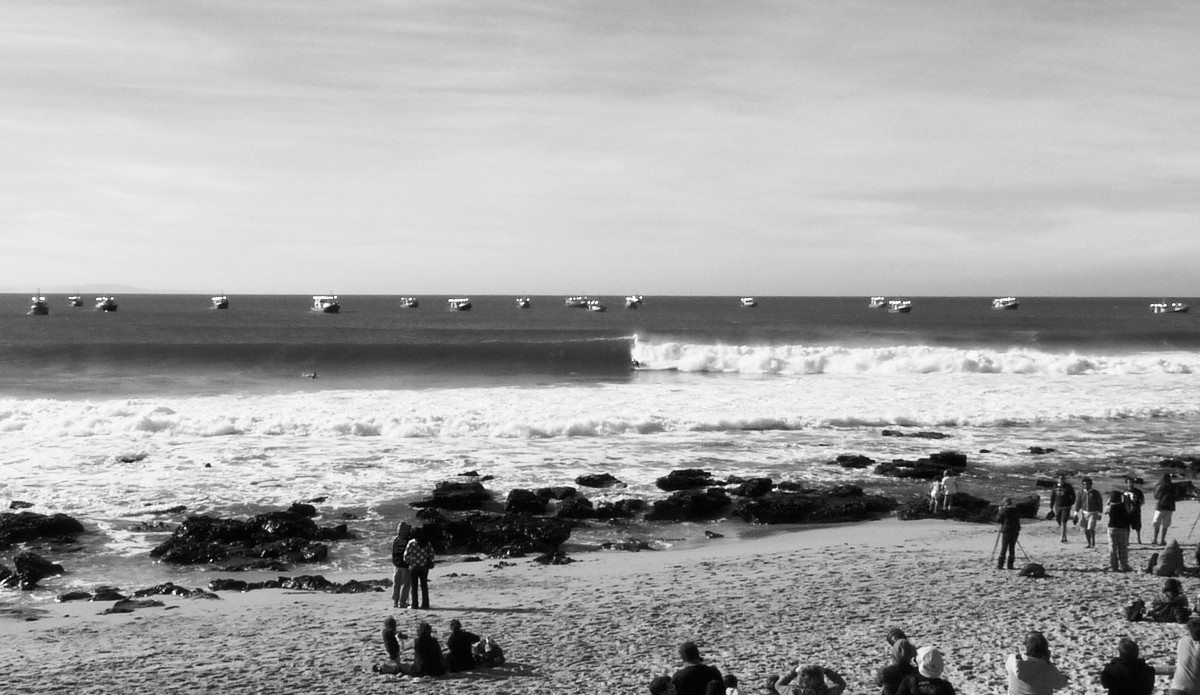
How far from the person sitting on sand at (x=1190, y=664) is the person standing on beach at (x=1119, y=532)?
6814 millimetres

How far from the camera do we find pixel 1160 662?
10.3m

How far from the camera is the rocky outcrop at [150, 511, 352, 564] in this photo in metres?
16.8

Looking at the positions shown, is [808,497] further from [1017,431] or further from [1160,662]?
[1017,431]

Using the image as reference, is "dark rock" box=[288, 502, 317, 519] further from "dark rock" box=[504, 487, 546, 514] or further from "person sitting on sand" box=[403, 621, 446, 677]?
"person sitting on sand" box=[403, 621, 446, 677]

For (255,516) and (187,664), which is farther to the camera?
(255,516)

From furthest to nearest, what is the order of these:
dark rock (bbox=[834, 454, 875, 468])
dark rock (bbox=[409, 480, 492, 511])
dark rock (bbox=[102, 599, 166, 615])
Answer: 1. dark rock (bbox=[834, 454, 875, 468])
2. dark rock (bbox=[409, 480, 492, 511])
3. dark rock (bbox=[102, 599, 166, 615])

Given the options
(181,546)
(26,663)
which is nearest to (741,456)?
(181,546)

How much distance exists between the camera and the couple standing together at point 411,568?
13.4m

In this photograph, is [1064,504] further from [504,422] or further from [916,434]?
[504,422]

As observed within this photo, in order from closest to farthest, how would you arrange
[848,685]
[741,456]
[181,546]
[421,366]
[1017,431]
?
[848,685] → [181,546] → [741,456] → [1017,431] → [421,366]

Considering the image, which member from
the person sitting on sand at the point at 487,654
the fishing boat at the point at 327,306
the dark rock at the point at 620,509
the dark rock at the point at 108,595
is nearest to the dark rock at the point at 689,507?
the dark rock at the point at 620,509

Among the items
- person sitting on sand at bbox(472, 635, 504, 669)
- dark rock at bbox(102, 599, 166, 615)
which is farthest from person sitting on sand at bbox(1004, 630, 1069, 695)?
dark rock at bbox(102, 599, 166, 615)

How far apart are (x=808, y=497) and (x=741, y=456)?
5912mm

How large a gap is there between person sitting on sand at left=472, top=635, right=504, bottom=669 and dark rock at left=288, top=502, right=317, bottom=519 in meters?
9.50
